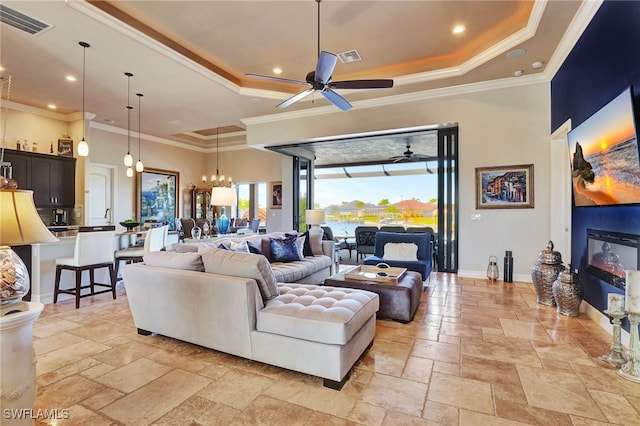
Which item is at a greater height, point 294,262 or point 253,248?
point 253,248

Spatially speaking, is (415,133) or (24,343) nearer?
(24,343)

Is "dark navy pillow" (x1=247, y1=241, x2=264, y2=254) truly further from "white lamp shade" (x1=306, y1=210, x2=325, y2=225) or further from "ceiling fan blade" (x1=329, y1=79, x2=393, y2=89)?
"ceiling fan blade" (x1=329, y1=79, x2=393, y2=89)

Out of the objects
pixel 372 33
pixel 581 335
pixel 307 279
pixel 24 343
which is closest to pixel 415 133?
pixel 372 33

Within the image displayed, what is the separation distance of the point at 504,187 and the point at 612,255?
2.58 meters

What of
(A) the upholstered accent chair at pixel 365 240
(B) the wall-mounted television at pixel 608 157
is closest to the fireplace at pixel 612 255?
(B) the wall-mounted television at pixel 608 157

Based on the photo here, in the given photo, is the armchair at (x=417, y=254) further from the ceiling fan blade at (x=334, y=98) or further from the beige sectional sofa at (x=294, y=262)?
the ceiling fan blade at (x=334, y=98)

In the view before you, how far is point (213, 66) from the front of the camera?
17.1ft

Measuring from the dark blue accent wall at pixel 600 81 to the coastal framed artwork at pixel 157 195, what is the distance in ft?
31.6

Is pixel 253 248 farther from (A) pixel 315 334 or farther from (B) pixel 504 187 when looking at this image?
(B) pixel 504 187

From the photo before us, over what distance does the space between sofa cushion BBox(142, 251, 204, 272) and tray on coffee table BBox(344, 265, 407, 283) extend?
1.76 meters

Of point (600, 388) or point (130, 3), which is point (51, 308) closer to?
point (130, 3)

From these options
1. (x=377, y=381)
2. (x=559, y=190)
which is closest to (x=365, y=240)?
(x=559, y=190)

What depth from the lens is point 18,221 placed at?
1.54 metres

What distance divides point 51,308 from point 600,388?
559 cm
